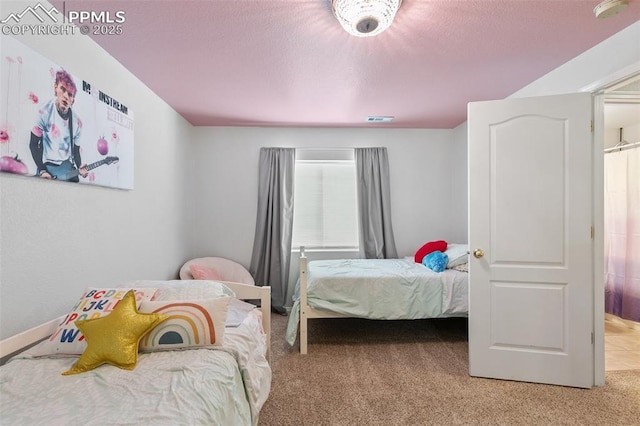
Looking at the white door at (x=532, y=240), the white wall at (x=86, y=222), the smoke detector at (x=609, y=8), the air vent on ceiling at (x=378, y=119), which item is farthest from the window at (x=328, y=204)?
the smoke detector at (x=609, y=8)

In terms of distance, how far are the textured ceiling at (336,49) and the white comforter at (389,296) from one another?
183cm

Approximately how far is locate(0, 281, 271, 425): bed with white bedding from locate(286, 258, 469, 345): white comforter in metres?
1.11

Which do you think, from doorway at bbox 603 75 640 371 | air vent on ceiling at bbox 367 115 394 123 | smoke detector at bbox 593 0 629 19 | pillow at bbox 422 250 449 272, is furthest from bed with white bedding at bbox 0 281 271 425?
doorway at bbox 603 75 640 371

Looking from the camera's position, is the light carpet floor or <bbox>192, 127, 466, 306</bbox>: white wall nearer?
the light carpet floor

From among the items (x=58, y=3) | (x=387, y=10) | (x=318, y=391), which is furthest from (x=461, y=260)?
(x=58, y=3)

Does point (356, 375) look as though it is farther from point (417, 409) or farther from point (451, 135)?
point (451, 135)

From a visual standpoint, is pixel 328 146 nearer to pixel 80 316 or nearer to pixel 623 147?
pixel 80 316

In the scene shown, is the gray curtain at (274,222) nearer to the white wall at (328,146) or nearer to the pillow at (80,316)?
the white wall at (328,146)

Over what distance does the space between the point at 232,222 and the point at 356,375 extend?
2.52 meters

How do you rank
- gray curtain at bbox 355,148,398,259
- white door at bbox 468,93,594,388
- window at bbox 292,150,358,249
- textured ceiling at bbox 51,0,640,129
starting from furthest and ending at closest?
window at bbox 292,150,358,249, gray curtain at bbox 355,148,398,259, white door at bbox 468,93,594,388, textured ceiling at bbox 51,0,640,129

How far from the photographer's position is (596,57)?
6.53 ft

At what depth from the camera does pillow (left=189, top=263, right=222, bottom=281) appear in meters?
3.11

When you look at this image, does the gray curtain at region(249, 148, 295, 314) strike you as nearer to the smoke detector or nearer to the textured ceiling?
the textured ceiling

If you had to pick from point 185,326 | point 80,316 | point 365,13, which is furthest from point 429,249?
point 80,316
